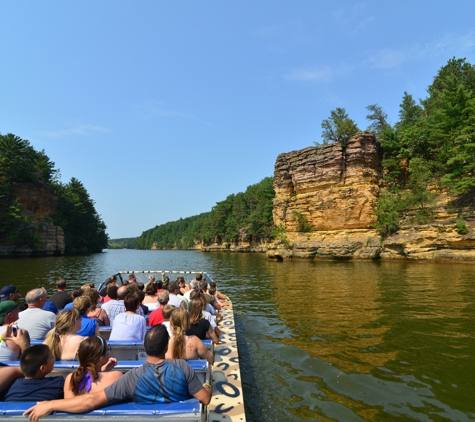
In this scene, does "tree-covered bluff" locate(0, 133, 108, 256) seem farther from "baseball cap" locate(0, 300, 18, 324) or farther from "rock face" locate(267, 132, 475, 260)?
"baseball cap" locate(0, 300, 18, 324)

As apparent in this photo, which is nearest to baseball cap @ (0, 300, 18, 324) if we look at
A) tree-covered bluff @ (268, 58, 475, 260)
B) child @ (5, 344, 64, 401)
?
child @ (5, 344, 64, 401)

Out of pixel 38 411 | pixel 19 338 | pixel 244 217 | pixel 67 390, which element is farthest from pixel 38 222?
pixel 38 411

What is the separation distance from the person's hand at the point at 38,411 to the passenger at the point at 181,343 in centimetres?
157

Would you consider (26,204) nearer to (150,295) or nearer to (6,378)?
(150,295)

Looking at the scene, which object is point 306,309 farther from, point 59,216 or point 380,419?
point 59,216

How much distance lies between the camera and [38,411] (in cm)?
249

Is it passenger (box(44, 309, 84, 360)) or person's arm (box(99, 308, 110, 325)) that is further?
person's arm (box(99, 308, 110, 325))

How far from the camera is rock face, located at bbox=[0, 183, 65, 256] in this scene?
48438 millimetres

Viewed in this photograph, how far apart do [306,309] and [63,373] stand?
8.84m

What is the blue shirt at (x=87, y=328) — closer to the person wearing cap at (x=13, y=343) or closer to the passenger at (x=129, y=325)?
Result: the passenger at (x=129, y=325)

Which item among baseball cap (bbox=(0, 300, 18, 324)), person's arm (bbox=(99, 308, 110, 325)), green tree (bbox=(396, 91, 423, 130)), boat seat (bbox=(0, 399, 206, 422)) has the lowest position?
person's arm (bbox=(99, 308, 110, 325))

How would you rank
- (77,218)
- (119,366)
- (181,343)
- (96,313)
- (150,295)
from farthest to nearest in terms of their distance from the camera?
(77,218), (150,295), (96,313), (181,343), (119,366)

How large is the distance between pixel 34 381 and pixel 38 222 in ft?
197

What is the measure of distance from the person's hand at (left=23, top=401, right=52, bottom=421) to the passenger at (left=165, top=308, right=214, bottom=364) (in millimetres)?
1565
